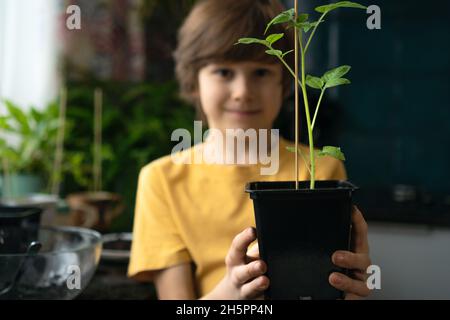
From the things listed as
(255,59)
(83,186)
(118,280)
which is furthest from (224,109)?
(83,186)

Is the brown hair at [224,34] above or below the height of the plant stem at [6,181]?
above

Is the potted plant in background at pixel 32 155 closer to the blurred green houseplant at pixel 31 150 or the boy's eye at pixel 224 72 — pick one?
the blurred green houseplant at pixel 31 150

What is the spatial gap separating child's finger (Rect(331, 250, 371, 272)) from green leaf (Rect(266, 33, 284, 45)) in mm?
137

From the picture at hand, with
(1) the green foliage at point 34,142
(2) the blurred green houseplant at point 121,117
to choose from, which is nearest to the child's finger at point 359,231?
(1) the green foliage at point 34,142

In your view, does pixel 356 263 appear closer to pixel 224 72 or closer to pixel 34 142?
pixel 224 72

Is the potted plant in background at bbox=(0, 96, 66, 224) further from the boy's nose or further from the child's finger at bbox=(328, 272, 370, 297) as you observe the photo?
the child's finger at bbox=(328, 272, 370, 297)

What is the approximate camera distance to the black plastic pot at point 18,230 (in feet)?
1.58

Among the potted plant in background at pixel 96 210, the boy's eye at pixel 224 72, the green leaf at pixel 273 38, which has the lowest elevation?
the potted plant in background at pixel 96 210

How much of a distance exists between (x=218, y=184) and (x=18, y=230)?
0.19 meters

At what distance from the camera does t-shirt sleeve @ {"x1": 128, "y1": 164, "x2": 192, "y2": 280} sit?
59 centimetres

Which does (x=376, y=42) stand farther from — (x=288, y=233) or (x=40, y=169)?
(x=288, y=233)

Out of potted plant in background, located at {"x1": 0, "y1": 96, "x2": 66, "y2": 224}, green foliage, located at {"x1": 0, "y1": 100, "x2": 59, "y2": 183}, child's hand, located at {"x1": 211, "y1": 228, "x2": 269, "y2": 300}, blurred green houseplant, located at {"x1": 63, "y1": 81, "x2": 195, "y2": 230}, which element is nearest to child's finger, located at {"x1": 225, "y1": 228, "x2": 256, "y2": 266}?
child's hand, located at {"x1": 211, "y1": 228, "x2": 269, "y2": 300}

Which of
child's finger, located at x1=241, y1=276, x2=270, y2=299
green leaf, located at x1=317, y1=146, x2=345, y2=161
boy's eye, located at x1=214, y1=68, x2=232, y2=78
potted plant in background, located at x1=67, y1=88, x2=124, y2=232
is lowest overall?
potted plant in background, located at x1=67, y1=88, x2=124, y2=232

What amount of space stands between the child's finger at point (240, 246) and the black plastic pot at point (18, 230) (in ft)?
0.70
